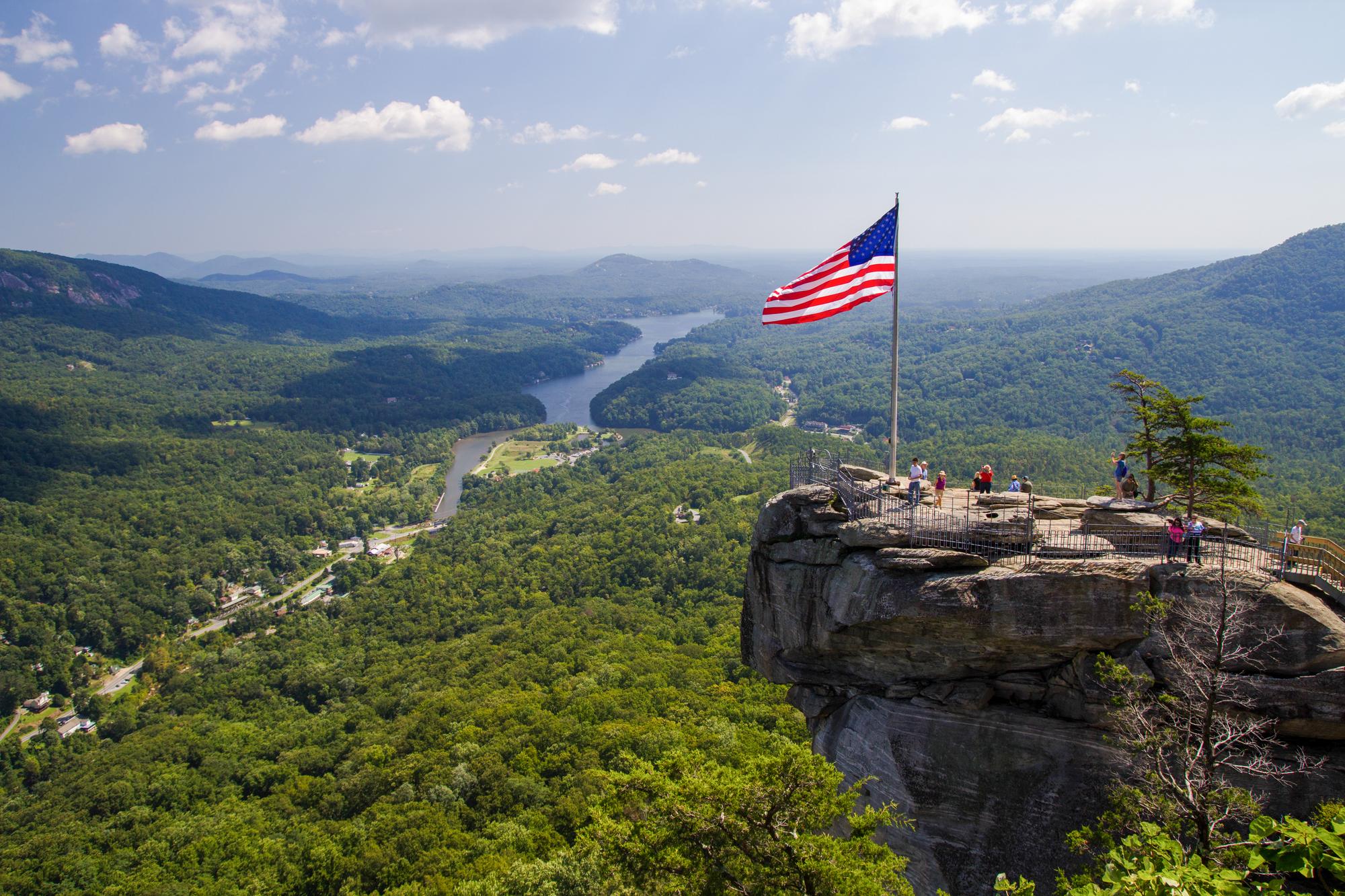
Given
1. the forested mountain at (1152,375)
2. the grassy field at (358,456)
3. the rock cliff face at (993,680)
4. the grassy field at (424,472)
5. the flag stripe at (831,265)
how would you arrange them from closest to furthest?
1. the rock cliff face at (993,680)
2. the flag stripe at (831,265)
3. the forested mountain at (1152,375)
4. the grassy field at (424,472)
5. the grassy field at (358,456)

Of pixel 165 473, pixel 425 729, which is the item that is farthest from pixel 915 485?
pixel 165 473

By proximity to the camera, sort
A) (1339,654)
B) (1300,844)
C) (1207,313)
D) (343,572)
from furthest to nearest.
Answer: (1207,313) < (343,572) < (1339,654) < (1300,844)

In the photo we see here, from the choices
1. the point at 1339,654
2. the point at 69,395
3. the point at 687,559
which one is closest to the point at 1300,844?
the point at 1339,654

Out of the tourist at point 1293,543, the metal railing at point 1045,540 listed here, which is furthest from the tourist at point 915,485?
the tourist at point 1293,543

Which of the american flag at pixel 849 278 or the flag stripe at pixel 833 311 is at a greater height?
the american flag at pixel 849 278

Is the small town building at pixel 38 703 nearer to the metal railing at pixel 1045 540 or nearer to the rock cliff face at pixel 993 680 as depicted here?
the rock cliff face at pixel 993 680

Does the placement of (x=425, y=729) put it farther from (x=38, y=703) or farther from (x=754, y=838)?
(x=38, y=703)

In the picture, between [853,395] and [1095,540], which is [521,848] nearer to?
[1095,540]
